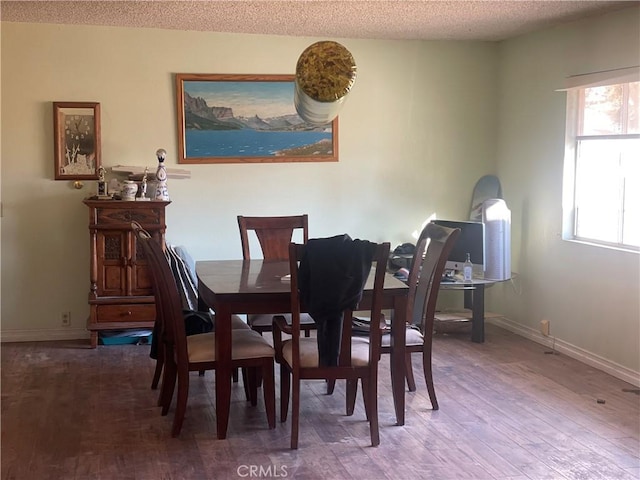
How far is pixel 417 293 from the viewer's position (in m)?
4.34

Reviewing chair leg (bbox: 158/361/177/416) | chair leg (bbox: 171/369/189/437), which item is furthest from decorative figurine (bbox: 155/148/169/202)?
chair leg (bbox: 171/369/189/437)

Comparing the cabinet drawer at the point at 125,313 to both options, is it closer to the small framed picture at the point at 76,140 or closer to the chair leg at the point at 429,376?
the small framed picture at the point at 76,140

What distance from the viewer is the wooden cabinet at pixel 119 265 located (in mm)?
5426

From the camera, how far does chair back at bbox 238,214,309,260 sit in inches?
199

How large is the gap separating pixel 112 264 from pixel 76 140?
3.19ft

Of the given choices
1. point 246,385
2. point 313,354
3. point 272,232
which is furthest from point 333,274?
point 272,232

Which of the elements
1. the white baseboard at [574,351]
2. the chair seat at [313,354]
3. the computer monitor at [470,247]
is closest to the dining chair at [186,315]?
the chair seat at [313,354]

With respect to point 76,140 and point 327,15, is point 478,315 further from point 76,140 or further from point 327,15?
point 76,140

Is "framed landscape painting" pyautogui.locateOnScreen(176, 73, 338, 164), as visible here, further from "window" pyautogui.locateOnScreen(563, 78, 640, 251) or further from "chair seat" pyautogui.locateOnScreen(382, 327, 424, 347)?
"chair seat" pyautogui.locateOnScreen(382, 327, 424, 347)

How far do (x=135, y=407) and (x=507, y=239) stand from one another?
9.98ft

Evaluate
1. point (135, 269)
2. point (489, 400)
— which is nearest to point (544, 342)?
point (489, 400)

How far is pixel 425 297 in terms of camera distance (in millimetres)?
4180

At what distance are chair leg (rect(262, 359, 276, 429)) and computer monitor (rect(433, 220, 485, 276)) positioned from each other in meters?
2.31

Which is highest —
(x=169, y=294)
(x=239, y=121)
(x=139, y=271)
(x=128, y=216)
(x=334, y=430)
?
(x=239, y=121)
